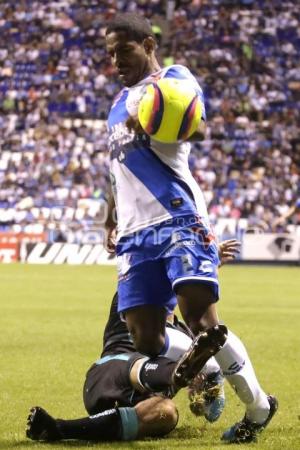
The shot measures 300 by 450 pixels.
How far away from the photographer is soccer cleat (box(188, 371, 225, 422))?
564 centimetres

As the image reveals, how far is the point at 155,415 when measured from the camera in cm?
581

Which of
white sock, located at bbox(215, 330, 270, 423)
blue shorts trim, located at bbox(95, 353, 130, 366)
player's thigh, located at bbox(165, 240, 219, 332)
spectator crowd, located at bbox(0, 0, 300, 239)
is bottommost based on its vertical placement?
spectator crowd, located at bbox(0, 0, 300, 239)

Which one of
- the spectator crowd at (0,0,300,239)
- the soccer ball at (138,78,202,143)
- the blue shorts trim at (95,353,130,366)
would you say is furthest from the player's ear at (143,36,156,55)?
the spectator crowd at (0,0,300,239)

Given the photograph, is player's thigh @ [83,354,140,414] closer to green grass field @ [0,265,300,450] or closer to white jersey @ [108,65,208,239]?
green grass field @ [0,265,300,450]

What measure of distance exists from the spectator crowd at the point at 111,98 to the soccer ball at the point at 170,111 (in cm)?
2194

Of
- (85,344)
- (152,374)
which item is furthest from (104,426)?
(85,344)

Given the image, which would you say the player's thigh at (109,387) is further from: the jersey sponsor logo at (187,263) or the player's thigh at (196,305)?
the jersey sponsor logo at (187,263)

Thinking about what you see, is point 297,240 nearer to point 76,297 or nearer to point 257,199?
point 257,199

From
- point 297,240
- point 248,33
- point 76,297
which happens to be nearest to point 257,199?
point 297,240

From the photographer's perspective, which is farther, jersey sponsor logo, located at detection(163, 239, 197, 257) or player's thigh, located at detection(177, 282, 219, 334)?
jersey sponsor logo, located at detection(163, 239, 197, 257)

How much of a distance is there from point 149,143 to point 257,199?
23451 mm

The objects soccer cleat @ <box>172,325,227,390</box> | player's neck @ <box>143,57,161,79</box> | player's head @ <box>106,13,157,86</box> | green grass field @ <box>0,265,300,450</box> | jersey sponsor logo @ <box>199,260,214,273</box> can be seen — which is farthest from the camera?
green grass field @ <box>0,265,300,450</box>

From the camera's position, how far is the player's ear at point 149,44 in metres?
5.85

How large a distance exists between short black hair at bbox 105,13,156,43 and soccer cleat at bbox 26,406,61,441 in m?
2.14
